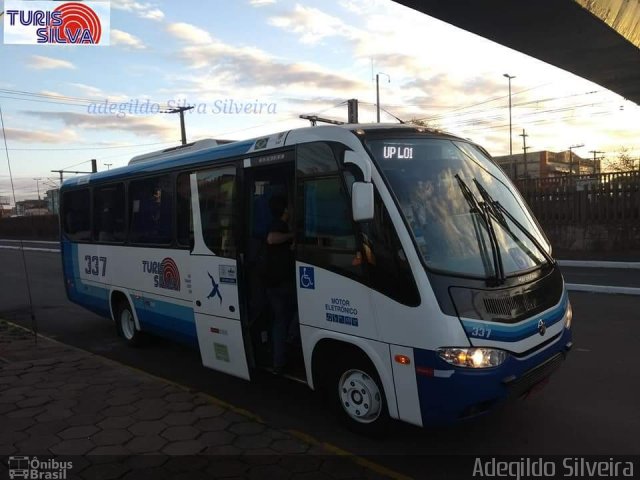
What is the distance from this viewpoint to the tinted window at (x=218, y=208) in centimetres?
535

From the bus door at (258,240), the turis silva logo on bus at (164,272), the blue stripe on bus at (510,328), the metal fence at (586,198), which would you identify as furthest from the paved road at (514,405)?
the metal fence at (586,198)

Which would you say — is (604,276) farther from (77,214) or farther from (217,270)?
(77,214)

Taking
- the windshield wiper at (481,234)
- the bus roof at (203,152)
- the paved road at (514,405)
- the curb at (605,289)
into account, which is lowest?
the curb at (605,289)

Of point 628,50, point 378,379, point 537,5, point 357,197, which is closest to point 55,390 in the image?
point 378,379

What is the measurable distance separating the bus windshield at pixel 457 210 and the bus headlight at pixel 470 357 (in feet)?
1.83

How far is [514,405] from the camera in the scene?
480cm

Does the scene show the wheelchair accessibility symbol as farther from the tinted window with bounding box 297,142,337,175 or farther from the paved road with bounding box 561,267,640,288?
the paved road with bounding box 561,267,640,288

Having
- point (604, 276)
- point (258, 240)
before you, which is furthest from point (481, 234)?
point (604, 276)

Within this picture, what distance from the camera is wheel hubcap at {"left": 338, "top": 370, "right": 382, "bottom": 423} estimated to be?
4.10 m

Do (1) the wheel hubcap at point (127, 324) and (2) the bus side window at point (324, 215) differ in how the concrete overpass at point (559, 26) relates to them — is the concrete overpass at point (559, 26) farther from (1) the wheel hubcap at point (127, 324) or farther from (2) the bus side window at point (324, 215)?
(1) the wheel hubcap at point (127, 324)

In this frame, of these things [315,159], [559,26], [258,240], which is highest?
[559,26]

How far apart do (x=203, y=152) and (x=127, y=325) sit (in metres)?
3.30

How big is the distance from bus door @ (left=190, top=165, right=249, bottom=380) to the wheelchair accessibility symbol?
3.10ft

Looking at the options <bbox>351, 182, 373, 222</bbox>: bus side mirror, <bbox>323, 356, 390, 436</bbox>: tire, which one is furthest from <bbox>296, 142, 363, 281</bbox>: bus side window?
<bbox>323, 356, 390, 436</bbox>: tire
